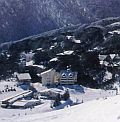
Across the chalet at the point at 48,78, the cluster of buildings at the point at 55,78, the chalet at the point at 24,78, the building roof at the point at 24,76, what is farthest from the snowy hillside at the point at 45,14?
the chalet at the point at 48,78

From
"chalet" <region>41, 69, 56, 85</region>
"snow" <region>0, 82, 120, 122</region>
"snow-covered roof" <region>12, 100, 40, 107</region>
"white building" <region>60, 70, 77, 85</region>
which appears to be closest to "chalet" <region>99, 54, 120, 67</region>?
"white building" <region>60, 70, 77, 85</region>

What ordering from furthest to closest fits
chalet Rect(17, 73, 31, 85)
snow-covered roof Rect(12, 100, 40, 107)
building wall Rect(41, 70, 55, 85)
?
chalet Rect(17, 73, 31, 85) < building wall Rect(41, 70, 55, 85) < snow-covered roof Rect(12, 100, 40, 107)

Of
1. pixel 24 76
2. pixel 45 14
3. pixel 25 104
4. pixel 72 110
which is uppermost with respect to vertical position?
pixel 45 14

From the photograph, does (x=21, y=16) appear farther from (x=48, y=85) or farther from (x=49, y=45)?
(x=48, y=85)

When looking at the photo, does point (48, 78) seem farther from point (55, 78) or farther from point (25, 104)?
point (25, 104)

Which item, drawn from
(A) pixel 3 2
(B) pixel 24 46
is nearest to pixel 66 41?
(B) pixel 24 46

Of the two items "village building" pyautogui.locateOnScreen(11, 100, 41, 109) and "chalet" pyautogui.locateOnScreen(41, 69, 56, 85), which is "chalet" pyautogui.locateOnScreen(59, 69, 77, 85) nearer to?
"chalet" pyautogui.locateOnScreen(41, 69, 56, 85)

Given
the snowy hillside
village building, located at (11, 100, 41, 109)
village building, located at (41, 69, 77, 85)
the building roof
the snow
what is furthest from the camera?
the snowy hillside

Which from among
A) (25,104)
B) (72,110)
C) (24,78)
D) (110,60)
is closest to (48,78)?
(24,78)

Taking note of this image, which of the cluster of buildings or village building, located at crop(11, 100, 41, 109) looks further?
the cluster of buildings
